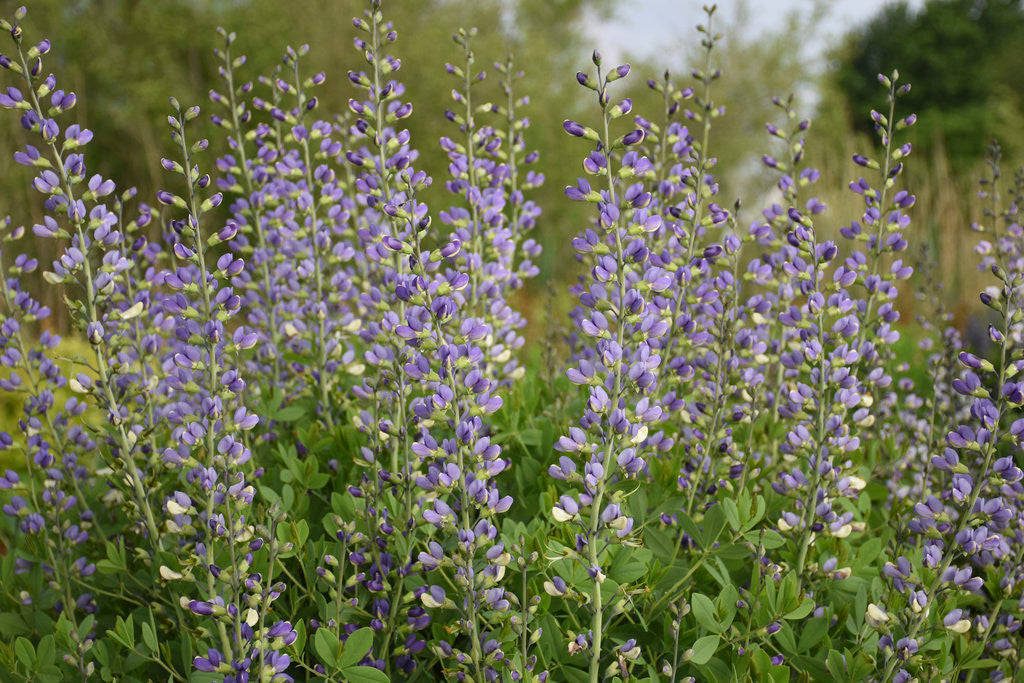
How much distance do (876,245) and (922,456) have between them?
1.03 metres

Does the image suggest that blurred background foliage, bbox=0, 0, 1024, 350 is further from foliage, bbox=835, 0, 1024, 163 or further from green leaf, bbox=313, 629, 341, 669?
green leaf, bbox=313, 629, 341, 669

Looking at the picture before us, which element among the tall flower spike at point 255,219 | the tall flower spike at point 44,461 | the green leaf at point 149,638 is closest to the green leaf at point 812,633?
the green leaf at point 149,638

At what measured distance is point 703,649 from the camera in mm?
1788

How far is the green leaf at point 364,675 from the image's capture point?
1724mm

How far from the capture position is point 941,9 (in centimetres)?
3375

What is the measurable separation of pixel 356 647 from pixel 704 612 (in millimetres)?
813

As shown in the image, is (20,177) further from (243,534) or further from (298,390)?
(243,534)

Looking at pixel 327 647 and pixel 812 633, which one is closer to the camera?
pixel 327 647

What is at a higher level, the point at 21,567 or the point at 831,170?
the point at 831,170

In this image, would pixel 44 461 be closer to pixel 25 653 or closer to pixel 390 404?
pixel 25 653

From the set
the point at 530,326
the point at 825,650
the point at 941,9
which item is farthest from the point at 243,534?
the point at 941,9

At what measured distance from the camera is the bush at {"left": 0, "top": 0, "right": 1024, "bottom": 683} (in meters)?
1.68

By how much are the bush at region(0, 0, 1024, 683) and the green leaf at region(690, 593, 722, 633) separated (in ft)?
0.04

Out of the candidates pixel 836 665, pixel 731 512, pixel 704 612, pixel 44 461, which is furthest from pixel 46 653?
pixel 836 665
